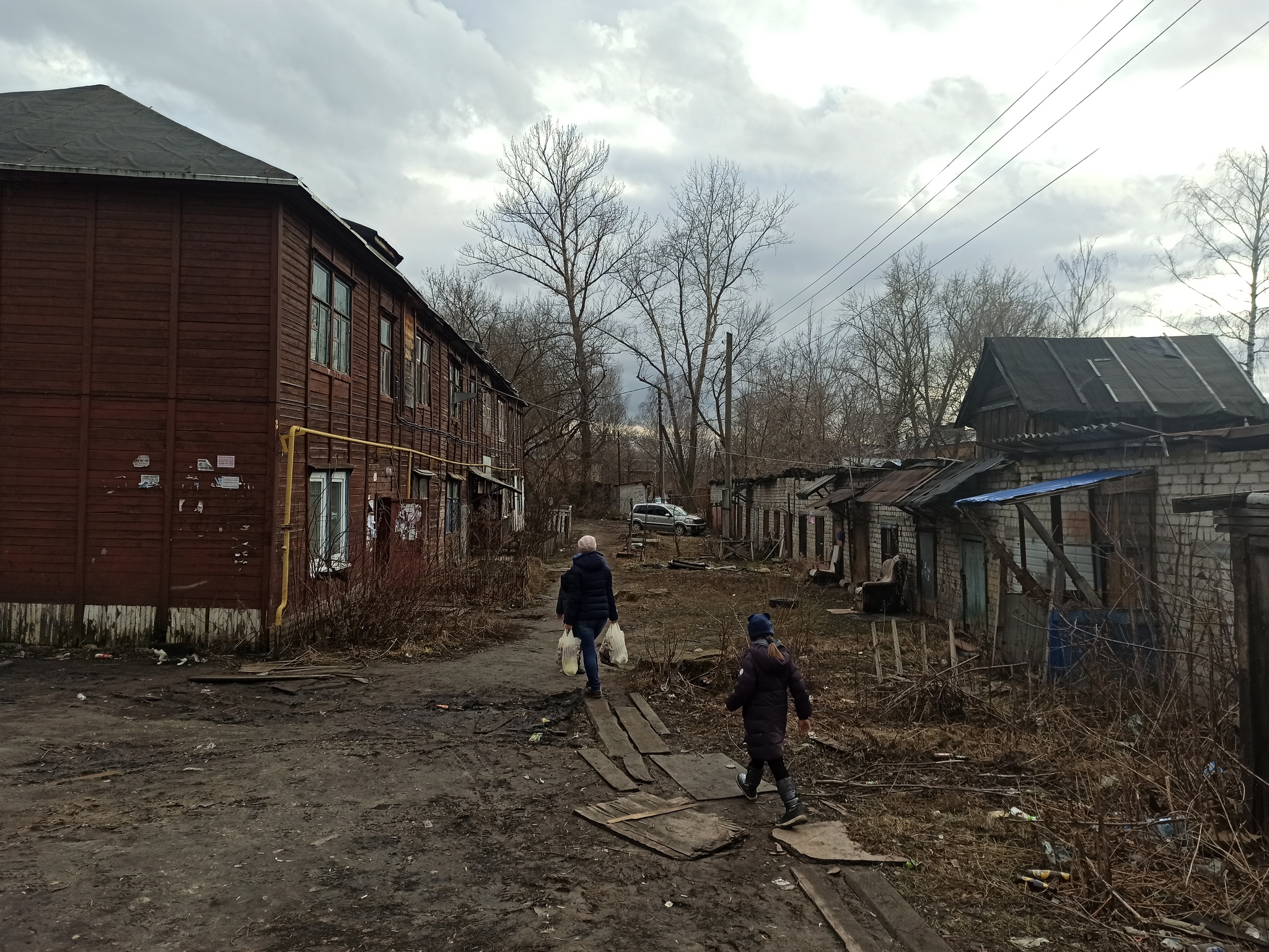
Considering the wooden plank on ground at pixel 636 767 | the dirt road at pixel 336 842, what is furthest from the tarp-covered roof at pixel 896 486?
the wooden plank on ground at pixel 636 767

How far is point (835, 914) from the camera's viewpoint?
13.3ft

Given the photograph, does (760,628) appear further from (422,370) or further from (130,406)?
(422,370)

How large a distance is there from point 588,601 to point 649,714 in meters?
1.42

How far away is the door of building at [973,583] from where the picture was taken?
13016 millimetres

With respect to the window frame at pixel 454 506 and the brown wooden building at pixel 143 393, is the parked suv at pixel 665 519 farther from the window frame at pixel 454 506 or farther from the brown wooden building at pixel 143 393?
the brown wooden building at pixel 143 393

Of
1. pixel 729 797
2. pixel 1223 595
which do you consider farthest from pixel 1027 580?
pixel 729 797

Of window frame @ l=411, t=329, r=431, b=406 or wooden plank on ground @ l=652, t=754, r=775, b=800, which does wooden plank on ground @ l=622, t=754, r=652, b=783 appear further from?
window frame @ l=411, t=329, r=431, b=406

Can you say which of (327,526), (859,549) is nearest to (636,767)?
(327,526)

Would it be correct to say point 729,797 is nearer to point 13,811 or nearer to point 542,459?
point 13,811

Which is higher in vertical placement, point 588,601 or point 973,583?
point 588,601

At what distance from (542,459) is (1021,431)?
32.2 m

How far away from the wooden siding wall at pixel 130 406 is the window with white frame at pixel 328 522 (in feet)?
3.75

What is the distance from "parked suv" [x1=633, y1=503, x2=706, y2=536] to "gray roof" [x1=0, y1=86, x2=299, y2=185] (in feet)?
96.9

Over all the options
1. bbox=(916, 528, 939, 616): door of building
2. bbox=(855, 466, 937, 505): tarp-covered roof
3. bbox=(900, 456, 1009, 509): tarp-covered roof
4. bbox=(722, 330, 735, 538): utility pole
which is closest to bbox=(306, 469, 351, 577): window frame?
bbox=(900, 456, 1009, 509): tarp-covered roof
